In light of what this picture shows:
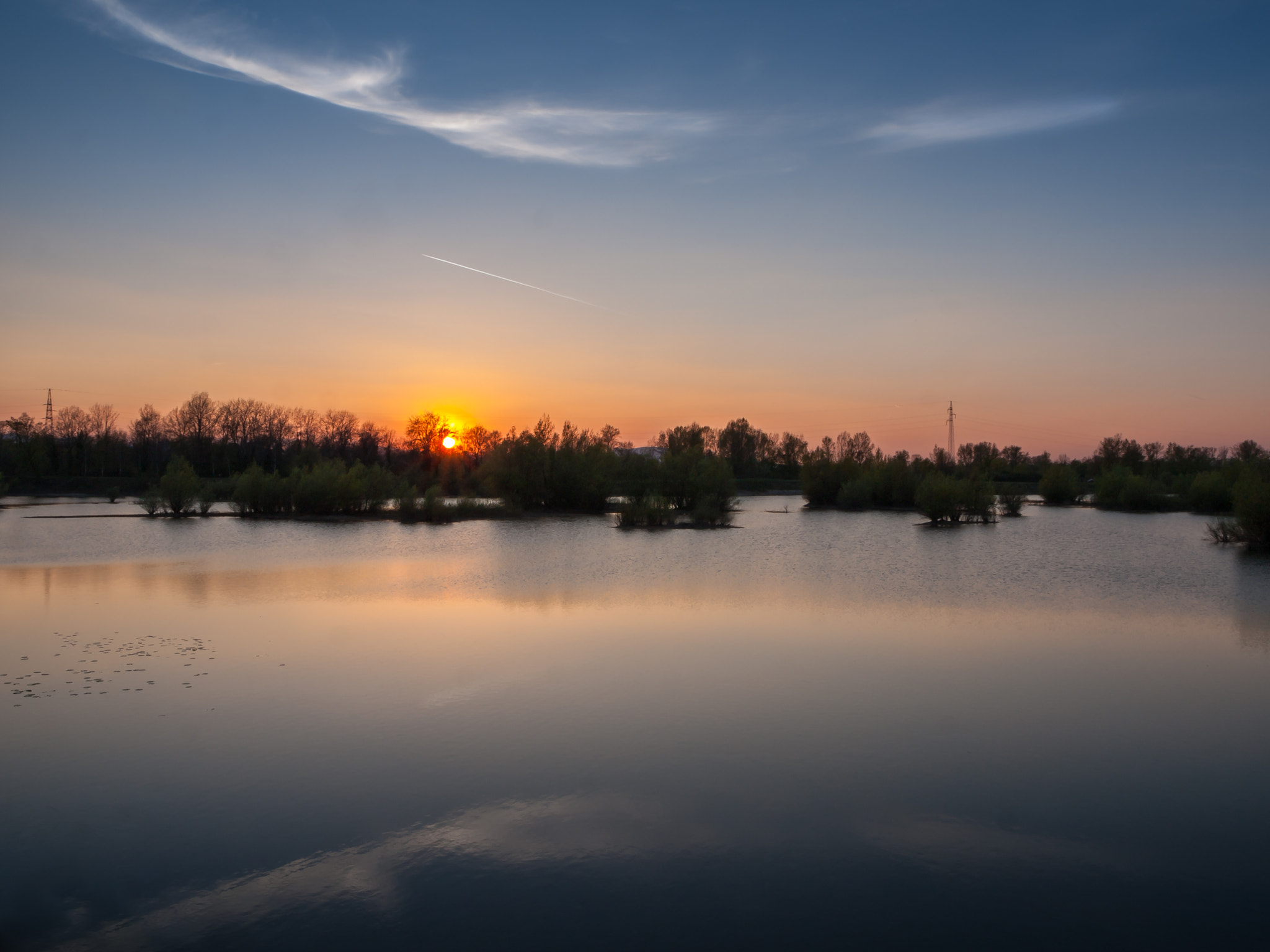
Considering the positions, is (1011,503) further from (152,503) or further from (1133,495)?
(152,503)

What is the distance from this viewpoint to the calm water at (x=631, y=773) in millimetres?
3891

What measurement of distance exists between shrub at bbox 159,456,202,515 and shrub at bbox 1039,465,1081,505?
4343cm

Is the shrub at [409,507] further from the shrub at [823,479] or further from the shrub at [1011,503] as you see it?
the shrub at [1011,503]

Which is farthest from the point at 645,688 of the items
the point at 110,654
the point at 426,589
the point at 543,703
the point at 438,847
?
the point at 426,589

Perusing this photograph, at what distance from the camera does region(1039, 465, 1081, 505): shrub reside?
4838cm

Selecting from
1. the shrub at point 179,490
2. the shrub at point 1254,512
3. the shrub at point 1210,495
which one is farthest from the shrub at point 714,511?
the shrub at point 1210,495

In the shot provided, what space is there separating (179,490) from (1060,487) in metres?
44.5

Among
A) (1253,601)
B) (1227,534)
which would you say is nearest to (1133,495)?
(1227,534)

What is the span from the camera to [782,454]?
9412 centimetres

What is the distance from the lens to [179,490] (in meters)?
33.2

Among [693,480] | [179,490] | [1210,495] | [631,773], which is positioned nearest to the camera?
[631,773]

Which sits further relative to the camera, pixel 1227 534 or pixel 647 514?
pixel 647 514

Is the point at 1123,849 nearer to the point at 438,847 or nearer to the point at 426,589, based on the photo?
the point at 438,847

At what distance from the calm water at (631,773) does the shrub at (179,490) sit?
22.1m
